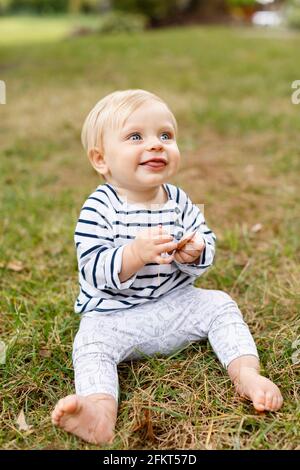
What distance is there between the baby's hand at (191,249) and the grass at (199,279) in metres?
0.30

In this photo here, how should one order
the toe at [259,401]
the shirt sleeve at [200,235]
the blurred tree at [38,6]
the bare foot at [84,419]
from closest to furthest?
1. the bare foot at [84,419]
2. the toe at [259,401]
3. the shirt sleeve at [200,235]
4. the blurred tree at [38,6]

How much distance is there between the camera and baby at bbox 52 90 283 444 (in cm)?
179

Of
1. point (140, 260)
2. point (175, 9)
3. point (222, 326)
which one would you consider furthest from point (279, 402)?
point (175, 9)

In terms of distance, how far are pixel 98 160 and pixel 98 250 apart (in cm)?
30

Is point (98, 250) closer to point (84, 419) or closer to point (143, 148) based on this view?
point (143, 148)

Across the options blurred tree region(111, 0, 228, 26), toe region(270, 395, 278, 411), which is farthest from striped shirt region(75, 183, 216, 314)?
blurred tree region(111, 0, 228, 26)

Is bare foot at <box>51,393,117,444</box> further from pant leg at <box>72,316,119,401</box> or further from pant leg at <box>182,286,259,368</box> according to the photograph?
pant leg at <box>182,286,259,368</box>

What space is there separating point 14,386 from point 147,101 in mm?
948

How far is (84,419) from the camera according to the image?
153cm

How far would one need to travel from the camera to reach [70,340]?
80.8 inches

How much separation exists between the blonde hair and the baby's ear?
1cm

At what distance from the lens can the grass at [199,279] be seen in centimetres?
164

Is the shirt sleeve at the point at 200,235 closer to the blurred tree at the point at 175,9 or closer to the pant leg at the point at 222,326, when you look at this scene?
the pant leg at the point at 222,326

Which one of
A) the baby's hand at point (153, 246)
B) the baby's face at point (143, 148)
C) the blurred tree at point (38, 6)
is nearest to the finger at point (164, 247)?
the baby's hand at point (153, 246)
